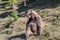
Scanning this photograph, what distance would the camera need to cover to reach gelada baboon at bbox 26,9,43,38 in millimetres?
10836

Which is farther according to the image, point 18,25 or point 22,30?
point 18,25

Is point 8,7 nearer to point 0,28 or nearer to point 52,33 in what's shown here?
point 0,28

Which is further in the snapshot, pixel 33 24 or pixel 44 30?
pixel 44 30

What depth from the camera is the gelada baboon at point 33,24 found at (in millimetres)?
10836

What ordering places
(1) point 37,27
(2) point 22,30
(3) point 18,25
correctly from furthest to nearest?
(3) point 18,25 → (2) point 22,30 → (1) point 37,27

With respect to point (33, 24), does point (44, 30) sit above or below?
below

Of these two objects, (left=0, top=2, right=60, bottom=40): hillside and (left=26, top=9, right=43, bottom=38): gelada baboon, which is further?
(left=26, top=9, right=43, bottom=38): gelada baboon

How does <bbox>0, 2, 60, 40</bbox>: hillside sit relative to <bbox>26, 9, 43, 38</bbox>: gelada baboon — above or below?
below

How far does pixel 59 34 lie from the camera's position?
412 inches

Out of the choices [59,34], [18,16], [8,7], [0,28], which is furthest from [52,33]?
[8,7]

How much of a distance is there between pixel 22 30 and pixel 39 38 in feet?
8.21

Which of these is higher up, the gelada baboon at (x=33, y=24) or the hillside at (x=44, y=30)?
the gelada baboon at (x=33, y=24)

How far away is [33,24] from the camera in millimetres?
11078

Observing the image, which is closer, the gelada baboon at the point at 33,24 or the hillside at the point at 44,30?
the hillside at the point at 44,30
